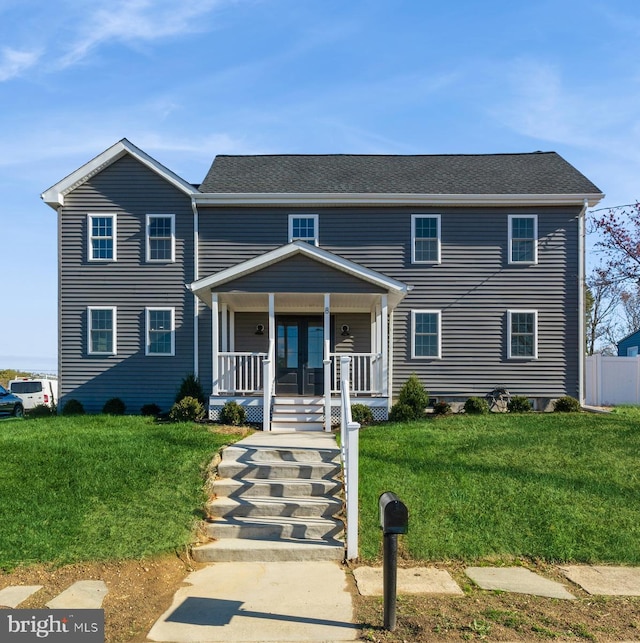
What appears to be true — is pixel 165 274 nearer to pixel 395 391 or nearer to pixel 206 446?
pixel 395 391

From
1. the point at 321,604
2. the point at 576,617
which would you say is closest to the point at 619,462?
the point at 576,617

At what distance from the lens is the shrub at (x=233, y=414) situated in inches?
549

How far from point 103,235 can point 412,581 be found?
14382 mm

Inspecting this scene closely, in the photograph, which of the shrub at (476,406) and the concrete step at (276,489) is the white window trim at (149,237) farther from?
the concrete step at (276,489)

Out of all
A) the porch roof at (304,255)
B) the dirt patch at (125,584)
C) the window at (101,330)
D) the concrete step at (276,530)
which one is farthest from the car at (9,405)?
the dirt patch at (125,584)

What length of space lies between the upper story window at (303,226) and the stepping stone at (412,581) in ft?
39.9

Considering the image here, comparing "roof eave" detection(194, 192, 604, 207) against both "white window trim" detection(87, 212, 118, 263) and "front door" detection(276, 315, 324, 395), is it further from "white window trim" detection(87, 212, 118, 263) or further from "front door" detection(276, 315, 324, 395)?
"front door" detection(276, 315, 324, 395)

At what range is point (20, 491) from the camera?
8219 mm

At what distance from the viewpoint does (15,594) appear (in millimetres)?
5816

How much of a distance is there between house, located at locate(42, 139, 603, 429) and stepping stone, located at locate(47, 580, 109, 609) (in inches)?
460

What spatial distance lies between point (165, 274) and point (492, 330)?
8.81 meters

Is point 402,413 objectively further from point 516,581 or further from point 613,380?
point 613,380

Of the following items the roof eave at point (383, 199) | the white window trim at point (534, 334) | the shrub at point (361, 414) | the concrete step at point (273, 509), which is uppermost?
the roof eave at point (383, 199)

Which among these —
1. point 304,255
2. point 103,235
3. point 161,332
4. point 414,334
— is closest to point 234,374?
point 304,255
